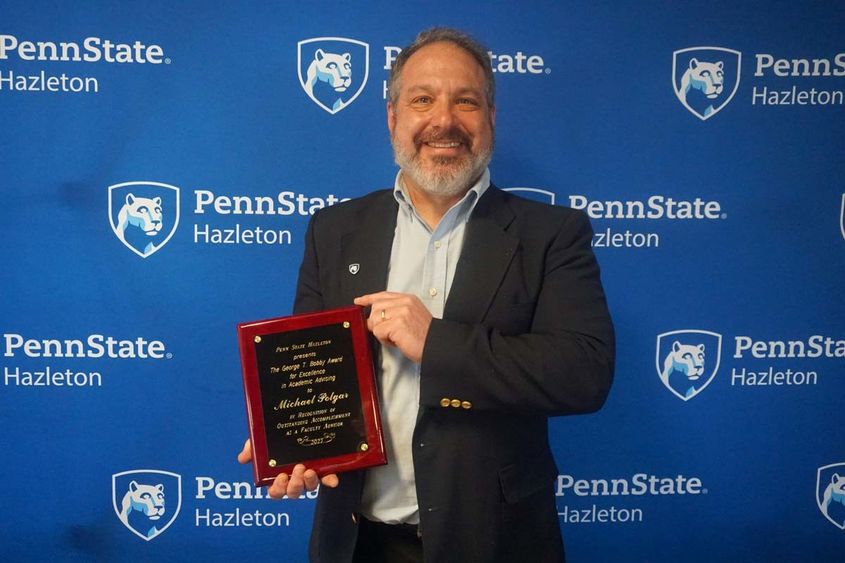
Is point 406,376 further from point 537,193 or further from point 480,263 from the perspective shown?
point 537,193

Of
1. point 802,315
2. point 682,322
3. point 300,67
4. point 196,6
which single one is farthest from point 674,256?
point 196,6

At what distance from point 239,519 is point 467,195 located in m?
1.77

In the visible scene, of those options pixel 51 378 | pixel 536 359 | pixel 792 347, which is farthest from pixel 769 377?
pixel 51 378

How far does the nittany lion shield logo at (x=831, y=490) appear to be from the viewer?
272cm

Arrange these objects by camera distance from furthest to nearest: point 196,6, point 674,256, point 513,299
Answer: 1. point 674,256
2. point 196,6
3. point 513,299

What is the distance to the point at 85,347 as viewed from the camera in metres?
2.48

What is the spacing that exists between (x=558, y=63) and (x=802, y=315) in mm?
1421

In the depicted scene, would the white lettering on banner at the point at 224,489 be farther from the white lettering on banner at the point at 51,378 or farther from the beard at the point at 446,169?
the beard at the point at 446,169

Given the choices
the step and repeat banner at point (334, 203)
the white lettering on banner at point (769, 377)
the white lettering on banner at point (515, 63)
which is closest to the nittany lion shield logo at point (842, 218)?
the step and repeat banner at point (334, 203)

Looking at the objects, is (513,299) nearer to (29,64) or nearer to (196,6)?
(196,6)

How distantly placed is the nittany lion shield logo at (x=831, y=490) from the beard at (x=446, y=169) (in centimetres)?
218

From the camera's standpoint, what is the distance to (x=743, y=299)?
2.58m

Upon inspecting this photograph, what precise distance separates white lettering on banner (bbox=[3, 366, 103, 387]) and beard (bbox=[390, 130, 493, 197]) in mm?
A: 1649

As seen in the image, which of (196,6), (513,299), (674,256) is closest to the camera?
(513,299)
